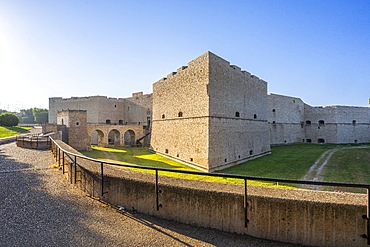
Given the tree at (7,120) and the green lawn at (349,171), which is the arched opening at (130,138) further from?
the green lawn at (349,171)

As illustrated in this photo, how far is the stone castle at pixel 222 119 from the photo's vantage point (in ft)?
54.4

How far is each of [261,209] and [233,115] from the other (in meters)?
16.3

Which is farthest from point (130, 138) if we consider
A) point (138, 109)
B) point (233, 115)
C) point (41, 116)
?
point (41, 116)

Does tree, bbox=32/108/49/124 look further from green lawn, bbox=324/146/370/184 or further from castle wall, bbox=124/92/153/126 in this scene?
green lawn, bbox=324/146/370/184

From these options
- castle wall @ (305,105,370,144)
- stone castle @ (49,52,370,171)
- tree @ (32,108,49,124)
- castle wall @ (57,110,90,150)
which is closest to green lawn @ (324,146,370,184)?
stone castle @ (49,52,370,171)

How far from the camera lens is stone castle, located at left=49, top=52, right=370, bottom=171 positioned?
54.4 feet

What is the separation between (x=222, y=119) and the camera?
1741 cm

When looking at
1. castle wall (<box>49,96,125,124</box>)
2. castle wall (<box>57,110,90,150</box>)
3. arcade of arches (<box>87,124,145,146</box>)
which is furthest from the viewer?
castle wall (<box>49,96,125,124</box>)

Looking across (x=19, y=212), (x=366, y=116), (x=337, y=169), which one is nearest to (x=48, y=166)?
(x=19, y=212)

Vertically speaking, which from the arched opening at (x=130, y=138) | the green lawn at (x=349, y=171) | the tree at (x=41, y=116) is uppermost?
the tree at (x=41, y=116)

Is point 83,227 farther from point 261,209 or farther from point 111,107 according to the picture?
point 111,107

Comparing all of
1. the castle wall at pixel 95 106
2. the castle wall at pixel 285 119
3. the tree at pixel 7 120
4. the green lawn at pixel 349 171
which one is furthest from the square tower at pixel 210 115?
the tree at pixel 7 120

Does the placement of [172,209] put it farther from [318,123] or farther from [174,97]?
[318,123]

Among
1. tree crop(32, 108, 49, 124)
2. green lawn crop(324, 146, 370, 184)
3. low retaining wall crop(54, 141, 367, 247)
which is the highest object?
tree crop(32, 108, 49, 124)
